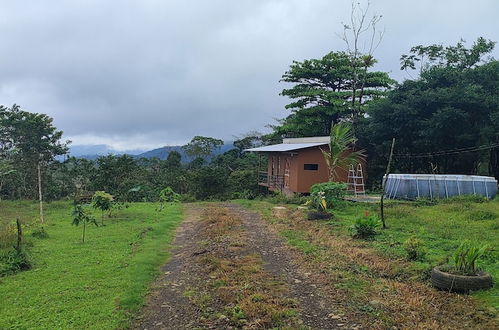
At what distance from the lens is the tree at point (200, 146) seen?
4434 centimetres

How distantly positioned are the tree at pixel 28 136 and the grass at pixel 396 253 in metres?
20.0

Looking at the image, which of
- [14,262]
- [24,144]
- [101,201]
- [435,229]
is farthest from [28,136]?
[435,229]

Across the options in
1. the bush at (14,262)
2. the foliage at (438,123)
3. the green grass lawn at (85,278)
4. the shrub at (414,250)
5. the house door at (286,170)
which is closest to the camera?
the green grass lawn at (85,278)

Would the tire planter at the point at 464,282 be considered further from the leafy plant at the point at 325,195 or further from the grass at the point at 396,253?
the leafy plant at the point at 325,195

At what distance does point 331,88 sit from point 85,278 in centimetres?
2614

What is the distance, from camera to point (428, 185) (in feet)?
58.1

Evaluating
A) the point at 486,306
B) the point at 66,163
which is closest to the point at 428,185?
the point at 486,306

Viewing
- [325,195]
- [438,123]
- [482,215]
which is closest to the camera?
[482,215]

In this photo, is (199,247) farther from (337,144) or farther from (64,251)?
(337,144)

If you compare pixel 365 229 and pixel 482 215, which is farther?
pixel 482 215

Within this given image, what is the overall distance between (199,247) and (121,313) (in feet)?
14.5

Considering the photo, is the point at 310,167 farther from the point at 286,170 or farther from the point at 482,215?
the point at 482,215

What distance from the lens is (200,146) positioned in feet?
147

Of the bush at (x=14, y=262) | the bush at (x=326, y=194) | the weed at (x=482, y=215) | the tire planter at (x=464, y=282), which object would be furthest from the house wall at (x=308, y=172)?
the tire planter at (x=464, y=282)
